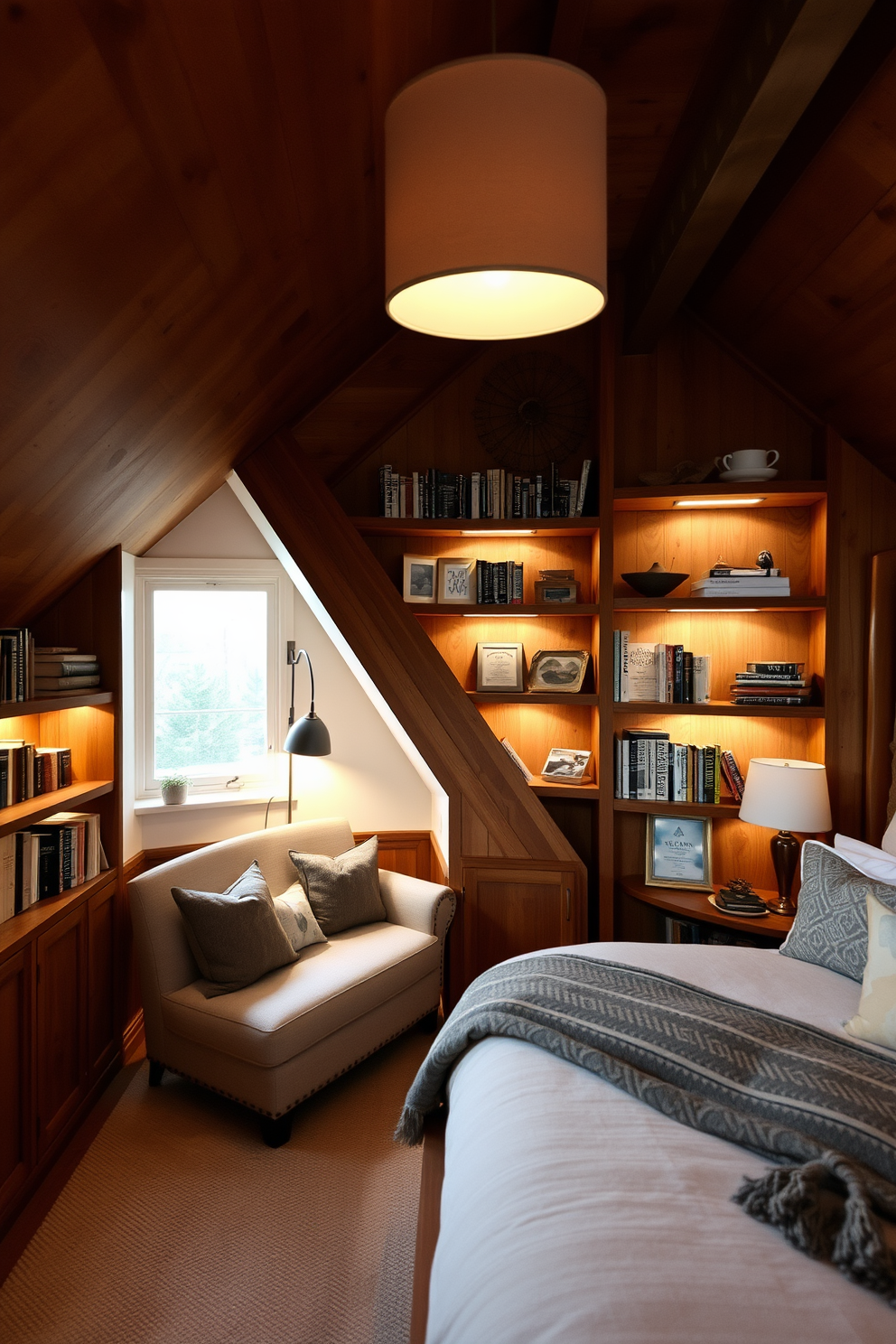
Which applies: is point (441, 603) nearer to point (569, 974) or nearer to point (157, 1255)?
point (569, 974)

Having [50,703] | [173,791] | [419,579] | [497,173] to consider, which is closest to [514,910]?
[419,579]

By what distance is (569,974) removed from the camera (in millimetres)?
2014

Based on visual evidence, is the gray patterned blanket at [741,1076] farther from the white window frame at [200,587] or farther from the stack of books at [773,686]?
the white window frame at [200,587]

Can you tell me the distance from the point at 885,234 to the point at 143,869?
11.3ft

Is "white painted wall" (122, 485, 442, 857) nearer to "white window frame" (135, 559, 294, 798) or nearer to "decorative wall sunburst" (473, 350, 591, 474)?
"white window frame" (135, 559, 294, 798)

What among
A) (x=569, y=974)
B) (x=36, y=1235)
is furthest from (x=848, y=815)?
(x=36, y=1235)

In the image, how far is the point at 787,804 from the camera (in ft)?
9.25

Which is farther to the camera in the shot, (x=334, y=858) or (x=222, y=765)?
(x=222, y=765)

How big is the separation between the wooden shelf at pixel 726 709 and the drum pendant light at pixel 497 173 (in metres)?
2.14

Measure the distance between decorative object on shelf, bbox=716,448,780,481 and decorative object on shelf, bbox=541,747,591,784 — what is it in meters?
1.29

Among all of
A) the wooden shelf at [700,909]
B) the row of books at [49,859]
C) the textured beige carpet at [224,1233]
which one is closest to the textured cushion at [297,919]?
the textured beige carpet at [224,1233]

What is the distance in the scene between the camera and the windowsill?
134 inches

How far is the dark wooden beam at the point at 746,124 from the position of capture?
1553 millimetres

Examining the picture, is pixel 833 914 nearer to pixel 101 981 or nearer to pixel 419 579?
pixel 419 579
